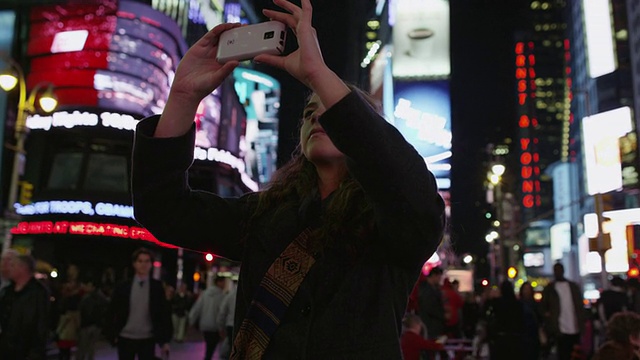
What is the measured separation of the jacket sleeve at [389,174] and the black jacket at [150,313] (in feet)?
23.3

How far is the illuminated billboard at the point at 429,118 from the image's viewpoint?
1953 inches

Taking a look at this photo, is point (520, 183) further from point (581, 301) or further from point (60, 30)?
point (581, 301)

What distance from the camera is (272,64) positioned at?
5.57ft

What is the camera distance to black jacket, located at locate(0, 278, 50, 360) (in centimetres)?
650

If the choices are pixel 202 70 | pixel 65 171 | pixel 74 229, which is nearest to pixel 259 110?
pixel 65 171

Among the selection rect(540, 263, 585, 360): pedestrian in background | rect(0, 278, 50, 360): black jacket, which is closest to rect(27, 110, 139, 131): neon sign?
rect(540, 263, 585, 360): pedestrian in background

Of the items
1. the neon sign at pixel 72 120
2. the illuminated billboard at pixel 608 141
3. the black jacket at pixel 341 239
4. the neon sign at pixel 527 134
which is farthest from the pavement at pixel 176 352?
the neon sign at pixel 527 134

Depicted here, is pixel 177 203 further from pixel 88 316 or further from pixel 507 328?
pixel 88 316

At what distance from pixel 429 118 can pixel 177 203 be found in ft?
161

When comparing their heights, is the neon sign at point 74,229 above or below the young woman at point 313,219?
above

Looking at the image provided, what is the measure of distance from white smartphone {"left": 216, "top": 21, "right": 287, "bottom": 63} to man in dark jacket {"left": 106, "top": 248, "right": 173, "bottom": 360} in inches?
274

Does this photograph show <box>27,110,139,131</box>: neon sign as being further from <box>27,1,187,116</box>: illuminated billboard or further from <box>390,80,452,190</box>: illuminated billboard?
<box>390,80,452,190</box>: illuminated billboard

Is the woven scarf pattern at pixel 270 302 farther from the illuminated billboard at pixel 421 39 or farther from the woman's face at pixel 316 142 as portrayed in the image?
the illuminated billboard at pixel 421 39

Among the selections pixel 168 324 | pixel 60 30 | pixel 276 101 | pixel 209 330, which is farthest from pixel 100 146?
pixel 276 101
